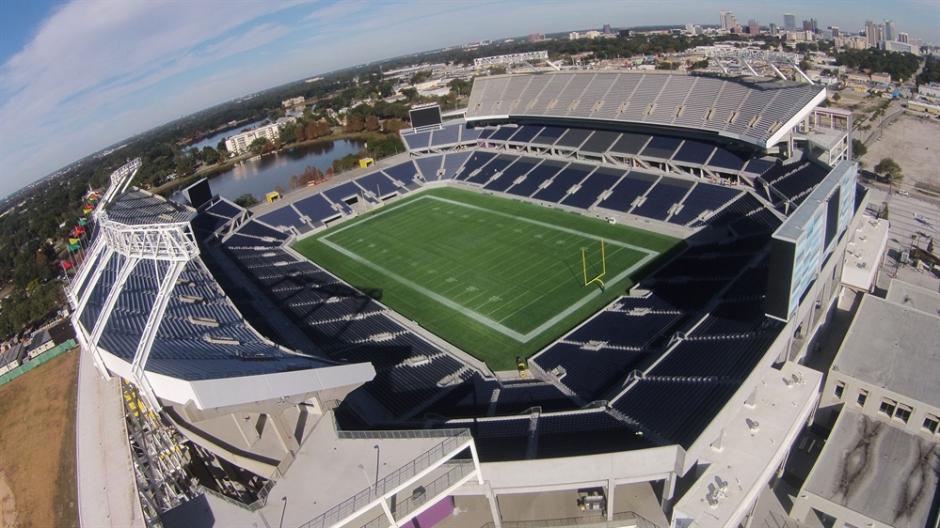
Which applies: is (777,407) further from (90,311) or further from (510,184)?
(510,184)

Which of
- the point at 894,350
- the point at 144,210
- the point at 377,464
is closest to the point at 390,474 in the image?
the point at 377,464

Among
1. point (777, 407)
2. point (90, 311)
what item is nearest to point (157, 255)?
point (90, 311)

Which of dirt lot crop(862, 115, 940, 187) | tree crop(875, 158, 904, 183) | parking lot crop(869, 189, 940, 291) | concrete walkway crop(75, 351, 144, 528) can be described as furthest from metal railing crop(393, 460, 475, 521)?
dirt lot crop(862, 115, 940, 187)

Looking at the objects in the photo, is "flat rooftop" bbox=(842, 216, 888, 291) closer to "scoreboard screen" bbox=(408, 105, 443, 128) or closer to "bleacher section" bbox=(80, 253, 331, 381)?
"bleacher section" bbox=(80, 253, 331, 381)

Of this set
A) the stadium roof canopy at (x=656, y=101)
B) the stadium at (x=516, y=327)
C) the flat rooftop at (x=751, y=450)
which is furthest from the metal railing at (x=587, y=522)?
the stadium roof canopy at (x=656, y=101)

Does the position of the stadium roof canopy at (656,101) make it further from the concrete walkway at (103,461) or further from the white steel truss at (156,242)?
the concrete walkway at (103,461)
